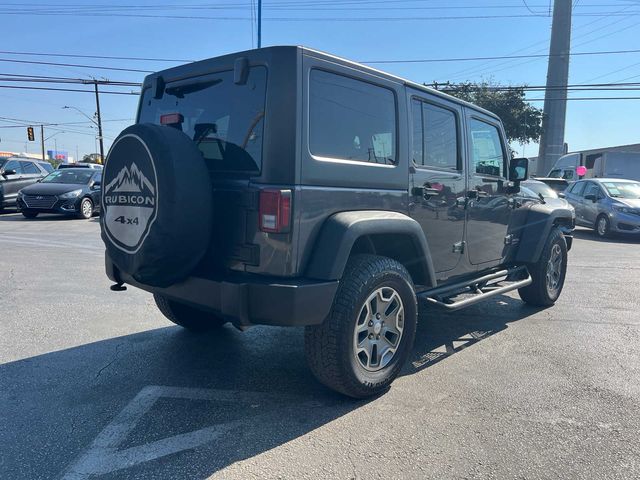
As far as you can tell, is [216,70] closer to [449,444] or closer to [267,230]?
[267,230]

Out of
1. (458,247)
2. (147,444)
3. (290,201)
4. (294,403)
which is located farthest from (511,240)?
(147,444)

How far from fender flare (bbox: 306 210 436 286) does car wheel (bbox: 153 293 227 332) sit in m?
1.62

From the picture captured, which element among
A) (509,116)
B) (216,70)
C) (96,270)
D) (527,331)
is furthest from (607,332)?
(509,116)

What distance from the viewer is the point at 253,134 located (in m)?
2.93

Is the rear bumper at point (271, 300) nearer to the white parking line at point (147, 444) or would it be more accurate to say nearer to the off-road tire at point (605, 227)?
the white parking line at point (147, 444)

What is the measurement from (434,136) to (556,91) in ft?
108

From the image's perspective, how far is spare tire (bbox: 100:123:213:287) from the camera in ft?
9.12

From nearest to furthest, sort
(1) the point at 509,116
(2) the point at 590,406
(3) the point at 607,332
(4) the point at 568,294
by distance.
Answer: (2) the point at 590,406 → (3) the point at 607,332 → (4) the point at 568,294 → (1) the point at 509,116

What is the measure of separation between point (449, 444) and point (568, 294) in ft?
14.9

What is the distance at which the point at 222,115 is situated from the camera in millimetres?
3166

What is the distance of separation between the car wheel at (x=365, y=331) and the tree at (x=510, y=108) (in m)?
31.3

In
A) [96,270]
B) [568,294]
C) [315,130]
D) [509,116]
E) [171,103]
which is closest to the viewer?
[315,130]

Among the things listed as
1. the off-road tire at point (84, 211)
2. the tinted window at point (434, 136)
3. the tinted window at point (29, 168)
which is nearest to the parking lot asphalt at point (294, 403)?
the tinted window at point (434, 136)

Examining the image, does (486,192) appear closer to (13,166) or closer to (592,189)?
(592,189)
